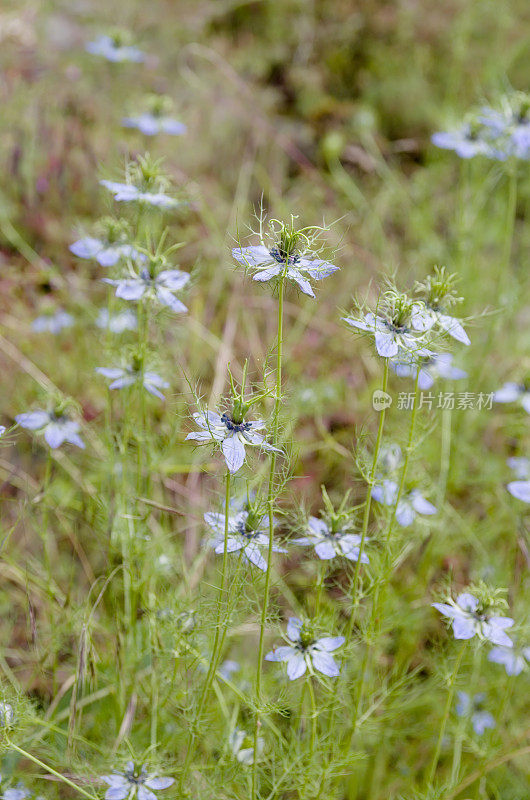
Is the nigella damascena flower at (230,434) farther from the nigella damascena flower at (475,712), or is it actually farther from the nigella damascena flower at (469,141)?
the nigella damascena flower at (469,141)

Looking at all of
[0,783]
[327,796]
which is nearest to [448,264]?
[327,796]

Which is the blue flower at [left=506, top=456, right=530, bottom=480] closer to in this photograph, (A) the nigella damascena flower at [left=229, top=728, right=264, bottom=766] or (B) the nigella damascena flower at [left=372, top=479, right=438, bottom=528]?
(B) the nigella damascena flower at [left=372, top=479, right=438, bottom=528]

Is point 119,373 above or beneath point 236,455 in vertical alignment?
beneath

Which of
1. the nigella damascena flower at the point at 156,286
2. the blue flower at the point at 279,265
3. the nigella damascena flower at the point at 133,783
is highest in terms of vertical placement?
the blue flower at the point at 279,265

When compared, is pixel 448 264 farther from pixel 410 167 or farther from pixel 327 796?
pixel 327 796

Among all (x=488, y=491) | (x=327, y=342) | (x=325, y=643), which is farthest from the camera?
(x=327, y=342)

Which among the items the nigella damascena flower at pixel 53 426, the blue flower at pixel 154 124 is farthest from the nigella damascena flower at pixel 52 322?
the nigella damascena flower at pixel 53 426
